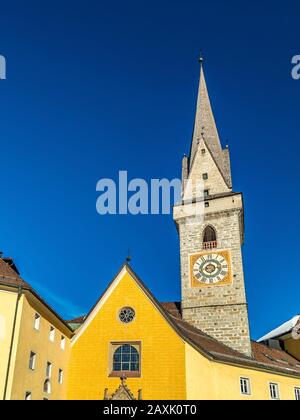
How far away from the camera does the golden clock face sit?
117 feet

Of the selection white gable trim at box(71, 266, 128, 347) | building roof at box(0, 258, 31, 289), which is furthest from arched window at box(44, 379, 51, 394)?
building roof at box(0, 258, 31, 289)

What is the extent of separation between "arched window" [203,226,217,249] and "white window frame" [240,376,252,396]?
41.9 feet

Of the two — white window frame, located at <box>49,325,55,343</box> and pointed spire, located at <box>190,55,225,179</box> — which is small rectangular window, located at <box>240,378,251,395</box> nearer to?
white window frame, located at <box>49,325,55,343</box>

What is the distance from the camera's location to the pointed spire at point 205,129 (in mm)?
43906

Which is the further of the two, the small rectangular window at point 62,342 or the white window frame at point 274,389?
the white window frame at point 274,389

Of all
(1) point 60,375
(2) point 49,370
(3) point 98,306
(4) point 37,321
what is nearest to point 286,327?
(3) point 98,306

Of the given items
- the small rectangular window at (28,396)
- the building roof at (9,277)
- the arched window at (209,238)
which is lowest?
the small rectangular window at (28,396)

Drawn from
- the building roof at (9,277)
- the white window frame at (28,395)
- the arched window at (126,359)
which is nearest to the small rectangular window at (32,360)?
the white window frame at (28,395)

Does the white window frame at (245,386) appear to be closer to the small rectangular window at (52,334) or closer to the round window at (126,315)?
the round window at (126,315)

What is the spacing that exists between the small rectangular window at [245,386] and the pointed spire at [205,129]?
2073 cm

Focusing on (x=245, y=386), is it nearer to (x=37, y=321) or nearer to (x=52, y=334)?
(x=52, y=334)

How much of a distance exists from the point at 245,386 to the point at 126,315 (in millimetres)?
8147

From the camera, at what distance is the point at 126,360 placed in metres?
26.8
